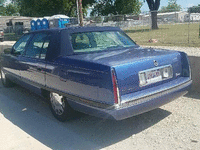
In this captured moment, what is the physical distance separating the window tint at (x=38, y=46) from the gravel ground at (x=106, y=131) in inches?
47.1

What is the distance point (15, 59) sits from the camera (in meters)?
5.82

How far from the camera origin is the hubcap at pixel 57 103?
4366mm

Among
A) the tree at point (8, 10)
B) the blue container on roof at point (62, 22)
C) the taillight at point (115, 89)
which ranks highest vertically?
the tree at point (8, 10)

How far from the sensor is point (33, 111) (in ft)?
17.1

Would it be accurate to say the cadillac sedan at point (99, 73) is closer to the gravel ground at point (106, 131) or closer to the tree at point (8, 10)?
the gravel ground at point (106, 131)

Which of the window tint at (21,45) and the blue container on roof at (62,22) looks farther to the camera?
the blue container on roof at (62,22)

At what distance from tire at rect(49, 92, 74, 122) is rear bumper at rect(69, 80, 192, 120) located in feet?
1.08

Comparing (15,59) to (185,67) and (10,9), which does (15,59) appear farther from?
(10,9)

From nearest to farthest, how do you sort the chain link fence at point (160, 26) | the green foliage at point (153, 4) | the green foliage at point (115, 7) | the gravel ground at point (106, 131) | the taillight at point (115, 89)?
the taillight at point (115, 89) → the gravel ground at point (106, 131) → the chain link fence at point (160, 26) → the green foliage at point (153, 4) → the green foliage at point (115, 7)

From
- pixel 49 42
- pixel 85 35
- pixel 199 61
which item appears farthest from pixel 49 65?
pixel 199 61

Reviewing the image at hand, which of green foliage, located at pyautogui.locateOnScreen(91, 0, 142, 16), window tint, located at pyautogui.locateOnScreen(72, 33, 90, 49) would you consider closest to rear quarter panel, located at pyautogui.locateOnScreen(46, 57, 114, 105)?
window tint, located at pyautogui.locateOnScreen(72, 33, 90, 49)

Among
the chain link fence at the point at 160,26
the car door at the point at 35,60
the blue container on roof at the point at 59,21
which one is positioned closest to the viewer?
the car door at the point at 35,60

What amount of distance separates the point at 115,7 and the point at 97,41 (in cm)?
4491

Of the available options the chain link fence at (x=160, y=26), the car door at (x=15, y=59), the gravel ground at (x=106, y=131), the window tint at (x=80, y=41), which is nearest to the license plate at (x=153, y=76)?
the gravel ground at (x=106, y=131)
